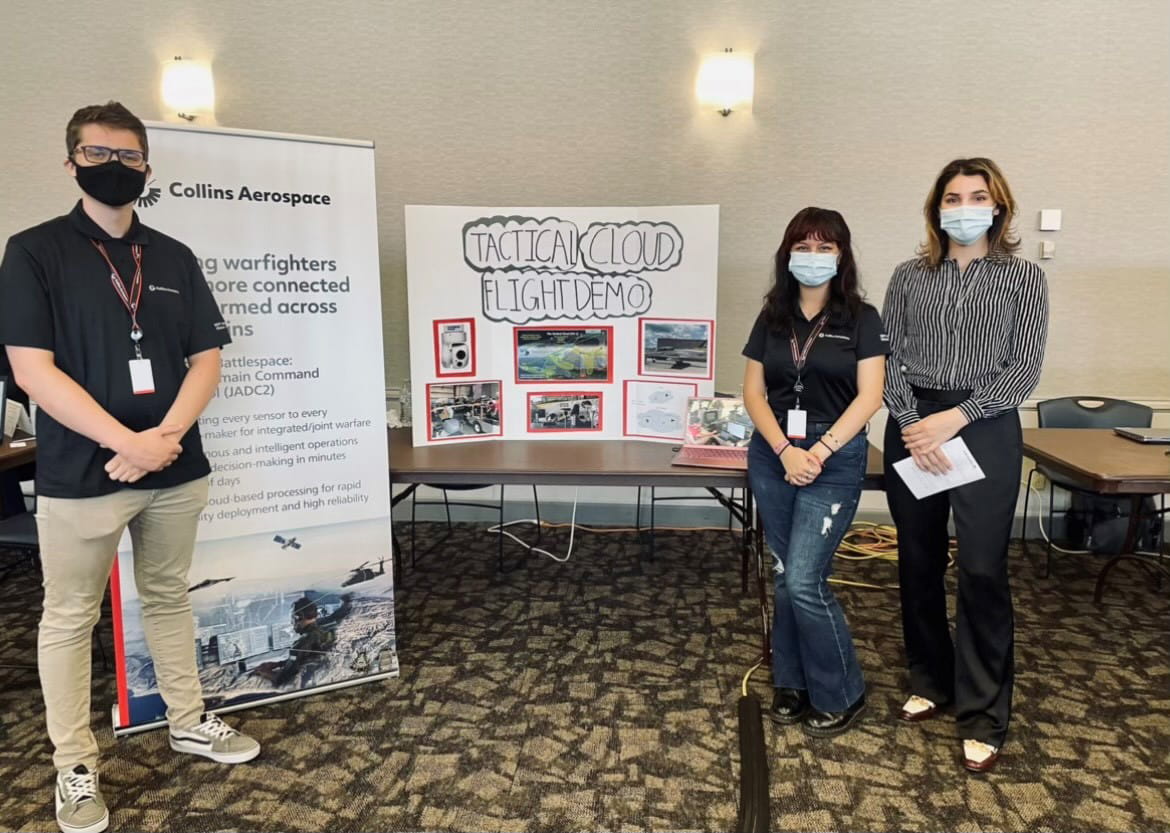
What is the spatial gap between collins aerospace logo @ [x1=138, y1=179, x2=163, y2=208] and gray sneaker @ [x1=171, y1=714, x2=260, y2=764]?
5.09ft

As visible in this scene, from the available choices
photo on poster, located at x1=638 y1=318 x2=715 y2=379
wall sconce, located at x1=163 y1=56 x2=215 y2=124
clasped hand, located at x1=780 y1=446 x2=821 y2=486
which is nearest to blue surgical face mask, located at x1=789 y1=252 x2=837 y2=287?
clasped hand, located at x1=780 y1=446 x2=821 y2=486

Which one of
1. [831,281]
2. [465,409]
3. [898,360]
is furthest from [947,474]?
[465,409]

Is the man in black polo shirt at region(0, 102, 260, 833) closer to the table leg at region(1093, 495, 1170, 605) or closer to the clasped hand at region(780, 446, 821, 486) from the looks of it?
the clasped hand at region(780, 446, 821, 486)

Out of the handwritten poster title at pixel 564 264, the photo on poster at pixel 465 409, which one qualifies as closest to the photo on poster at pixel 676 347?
the handwritten poster title at pixel 564 264

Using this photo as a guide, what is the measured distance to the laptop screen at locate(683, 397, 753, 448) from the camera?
2904mm

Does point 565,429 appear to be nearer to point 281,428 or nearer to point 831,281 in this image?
point 281,428

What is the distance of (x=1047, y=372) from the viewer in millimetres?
4066

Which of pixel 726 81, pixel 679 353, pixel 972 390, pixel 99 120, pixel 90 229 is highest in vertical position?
pixel 726 81

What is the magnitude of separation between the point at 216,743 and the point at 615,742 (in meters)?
1.18

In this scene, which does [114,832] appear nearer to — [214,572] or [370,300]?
[214,572]

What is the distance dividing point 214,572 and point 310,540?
30 cm

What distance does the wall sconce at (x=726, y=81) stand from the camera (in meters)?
3.85

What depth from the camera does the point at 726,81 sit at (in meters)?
3.85

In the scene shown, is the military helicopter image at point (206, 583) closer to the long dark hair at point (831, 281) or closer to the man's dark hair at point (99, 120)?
the man's dark hair at point (99, 120)
